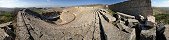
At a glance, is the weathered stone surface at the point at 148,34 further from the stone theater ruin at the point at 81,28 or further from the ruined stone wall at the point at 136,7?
the ruined stone wall at the point at 136,7

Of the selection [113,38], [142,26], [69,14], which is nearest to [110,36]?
[113,38]

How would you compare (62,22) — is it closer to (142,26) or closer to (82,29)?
(82,29)

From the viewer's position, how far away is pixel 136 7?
88.9ft

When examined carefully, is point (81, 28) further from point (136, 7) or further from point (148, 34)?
point (136, 7)

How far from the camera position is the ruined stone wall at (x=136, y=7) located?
2612 centimetres

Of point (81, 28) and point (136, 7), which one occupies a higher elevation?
point (136, 7)

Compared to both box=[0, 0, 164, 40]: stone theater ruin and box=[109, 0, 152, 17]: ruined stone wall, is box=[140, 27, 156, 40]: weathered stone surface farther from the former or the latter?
box=[109, 0, 152, 17]: ruined stone wall

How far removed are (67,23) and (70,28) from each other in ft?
5.68

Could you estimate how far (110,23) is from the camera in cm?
2219

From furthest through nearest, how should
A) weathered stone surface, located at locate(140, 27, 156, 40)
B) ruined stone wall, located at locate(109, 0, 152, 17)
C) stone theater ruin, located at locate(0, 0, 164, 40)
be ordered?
ruined stone wall, located at locate(109, 0, 152, 17) → stone theater ruin, located at locate(0, 0, 164, 40) → weathered stone surface, located at locate(140, 27, 156, 40)

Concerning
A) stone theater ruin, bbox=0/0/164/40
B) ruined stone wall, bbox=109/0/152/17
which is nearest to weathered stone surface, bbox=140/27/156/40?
stone theater ruin, bbox=0/0/164/40

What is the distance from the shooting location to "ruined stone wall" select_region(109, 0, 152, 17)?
1029 inches

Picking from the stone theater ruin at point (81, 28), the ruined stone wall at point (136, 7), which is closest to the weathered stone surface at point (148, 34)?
the stone theater ruin at point (81, 28)

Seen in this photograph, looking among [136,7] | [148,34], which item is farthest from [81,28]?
[136,7]
